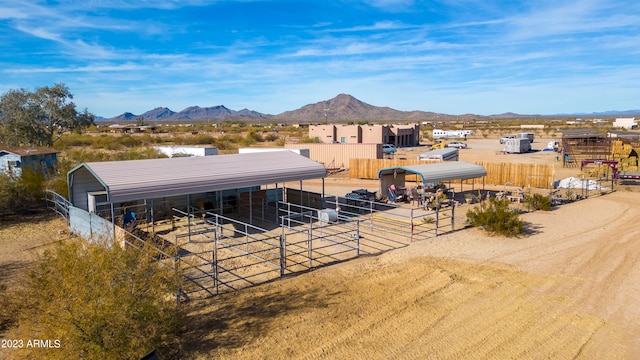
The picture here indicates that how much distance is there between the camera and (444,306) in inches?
457

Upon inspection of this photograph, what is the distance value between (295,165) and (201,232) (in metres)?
6.17

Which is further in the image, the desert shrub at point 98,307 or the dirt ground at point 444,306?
the dirt ground at point 444,306

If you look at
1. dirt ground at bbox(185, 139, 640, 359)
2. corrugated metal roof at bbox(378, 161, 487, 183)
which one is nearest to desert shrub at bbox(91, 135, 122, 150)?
corrugated metal roof at bbox(378, 161, 487, 183)

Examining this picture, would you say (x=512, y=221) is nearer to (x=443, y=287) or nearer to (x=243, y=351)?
(x=443, y=287)

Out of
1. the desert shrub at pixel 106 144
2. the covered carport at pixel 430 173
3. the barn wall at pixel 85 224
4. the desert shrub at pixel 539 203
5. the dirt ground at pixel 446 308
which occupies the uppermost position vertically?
the desert shrub at pixel 106 144

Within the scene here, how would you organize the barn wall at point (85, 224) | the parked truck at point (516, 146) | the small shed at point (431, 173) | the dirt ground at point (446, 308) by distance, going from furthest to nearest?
the parked truck at point (516, 146) → the small shed at point (431, 173) → the barn wall at point (85, 224) → the dirt ground at point (446, 308)

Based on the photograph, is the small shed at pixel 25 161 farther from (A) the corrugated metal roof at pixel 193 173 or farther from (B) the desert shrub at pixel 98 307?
(B) the desert shrub at pixel 98 307

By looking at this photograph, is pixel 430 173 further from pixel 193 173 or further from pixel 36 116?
pixel 36 116

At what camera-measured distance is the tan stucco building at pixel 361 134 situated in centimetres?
5928

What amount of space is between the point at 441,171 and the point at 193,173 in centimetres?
1320

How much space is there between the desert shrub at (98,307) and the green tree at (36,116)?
38.6m

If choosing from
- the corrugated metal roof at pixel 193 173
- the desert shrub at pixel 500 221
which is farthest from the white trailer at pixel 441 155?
the desert shrub at pixel 500 221

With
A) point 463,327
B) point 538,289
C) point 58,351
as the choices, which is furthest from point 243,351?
point 538,289

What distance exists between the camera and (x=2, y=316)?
10.6 meters
